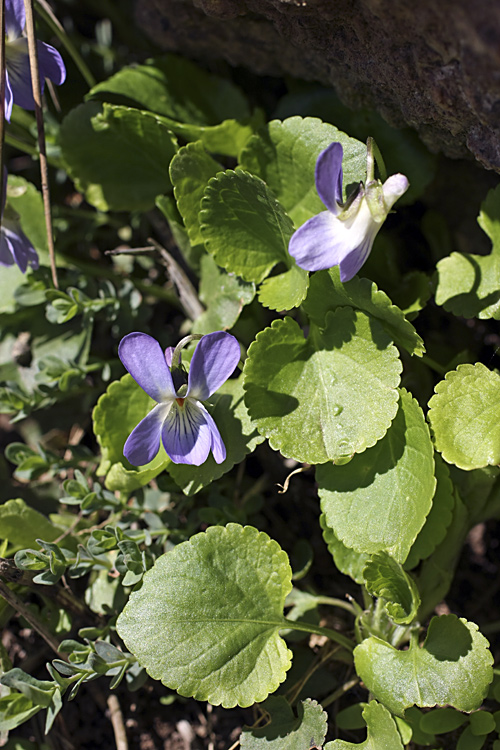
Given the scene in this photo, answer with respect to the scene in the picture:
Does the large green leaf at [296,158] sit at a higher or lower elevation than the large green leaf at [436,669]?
higher

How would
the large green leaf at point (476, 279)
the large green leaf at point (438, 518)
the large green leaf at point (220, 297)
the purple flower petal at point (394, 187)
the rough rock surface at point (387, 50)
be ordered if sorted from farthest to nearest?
the large green leaf at point (220, 297) < the large green leaf at point (476, 279) < the large green leaf at point (438, 518) < the purple flower petal at point (394, 187) < the rough rock surface at point (387, 50)

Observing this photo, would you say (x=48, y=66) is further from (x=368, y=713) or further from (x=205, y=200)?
(x=368, y=713)

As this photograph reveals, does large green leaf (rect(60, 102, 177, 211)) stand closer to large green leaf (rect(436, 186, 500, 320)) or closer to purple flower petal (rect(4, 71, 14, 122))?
purple flower petal (rect(4, 71, 14, 122))

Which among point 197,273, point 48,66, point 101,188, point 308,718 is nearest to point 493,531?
point 308,718

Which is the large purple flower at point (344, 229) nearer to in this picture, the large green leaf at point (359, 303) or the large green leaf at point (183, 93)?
the large green leaf at point (359, 303)

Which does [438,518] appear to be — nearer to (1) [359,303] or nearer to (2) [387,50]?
(1) [359,303]

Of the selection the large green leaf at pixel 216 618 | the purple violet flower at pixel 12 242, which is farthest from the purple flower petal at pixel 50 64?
the large green leaf at pixel 216 618

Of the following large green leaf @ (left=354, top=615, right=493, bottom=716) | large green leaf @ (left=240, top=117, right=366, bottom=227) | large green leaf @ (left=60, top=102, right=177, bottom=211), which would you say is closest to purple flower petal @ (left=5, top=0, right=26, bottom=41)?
large green leaf @ (left=60, top=102, right=177, bottom=211)
